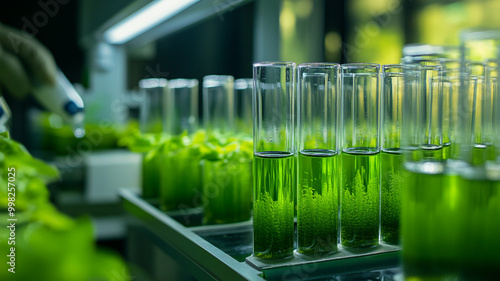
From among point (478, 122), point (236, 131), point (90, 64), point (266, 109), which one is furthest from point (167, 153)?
point (90, 64)

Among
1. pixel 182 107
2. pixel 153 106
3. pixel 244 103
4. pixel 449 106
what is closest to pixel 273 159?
pixel 449 106

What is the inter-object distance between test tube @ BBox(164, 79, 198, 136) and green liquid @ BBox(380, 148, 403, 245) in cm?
70

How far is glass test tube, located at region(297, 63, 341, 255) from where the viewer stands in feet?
2.68

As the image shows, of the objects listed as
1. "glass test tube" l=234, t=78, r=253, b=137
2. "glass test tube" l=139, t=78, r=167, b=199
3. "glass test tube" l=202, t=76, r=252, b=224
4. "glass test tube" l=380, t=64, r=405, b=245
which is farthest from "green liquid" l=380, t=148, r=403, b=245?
"glass test tube" l=139, t=78, r=167, b=199

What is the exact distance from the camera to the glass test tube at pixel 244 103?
4.36 feet

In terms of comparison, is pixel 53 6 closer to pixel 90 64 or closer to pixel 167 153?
pixel 90 64

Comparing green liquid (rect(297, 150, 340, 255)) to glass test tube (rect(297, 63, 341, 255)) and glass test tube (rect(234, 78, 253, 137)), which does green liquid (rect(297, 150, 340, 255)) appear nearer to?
glass test tube (rect(297, 63, 341, 255))

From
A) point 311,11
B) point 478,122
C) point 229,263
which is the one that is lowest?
point 229,263

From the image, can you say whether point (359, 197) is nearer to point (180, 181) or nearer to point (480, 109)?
point (480, 109)

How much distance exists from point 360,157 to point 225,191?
41 centimetres

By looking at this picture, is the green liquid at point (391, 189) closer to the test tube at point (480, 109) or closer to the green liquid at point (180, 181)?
the test tube at point (480, 109)

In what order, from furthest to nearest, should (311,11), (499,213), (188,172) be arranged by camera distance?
1. (311,11)
2. (188,172)
3. (499,213)

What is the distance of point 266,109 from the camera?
0.83 m

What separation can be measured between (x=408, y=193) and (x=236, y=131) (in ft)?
2.81
